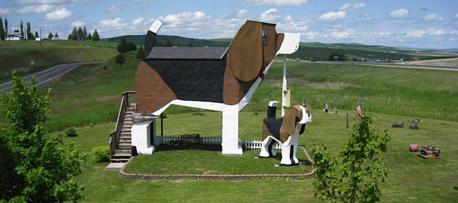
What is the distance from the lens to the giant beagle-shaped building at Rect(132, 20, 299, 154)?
81.8 ft

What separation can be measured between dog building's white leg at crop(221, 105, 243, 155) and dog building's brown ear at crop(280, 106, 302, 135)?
311 centimetres

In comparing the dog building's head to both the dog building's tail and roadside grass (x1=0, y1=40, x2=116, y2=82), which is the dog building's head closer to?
the dog building's tail

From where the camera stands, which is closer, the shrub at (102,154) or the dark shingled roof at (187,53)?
the shrub at (102,154)

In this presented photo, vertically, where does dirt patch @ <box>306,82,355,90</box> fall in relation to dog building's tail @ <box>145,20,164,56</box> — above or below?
below

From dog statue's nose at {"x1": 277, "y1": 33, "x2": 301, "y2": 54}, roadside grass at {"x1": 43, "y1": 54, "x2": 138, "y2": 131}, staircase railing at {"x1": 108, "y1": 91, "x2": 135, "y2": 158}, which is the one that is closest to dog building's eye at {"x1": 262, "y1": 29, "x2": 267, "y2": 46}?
dog statue's nose at {"x1": 277, "y1": 33, "x2": 301, "y2": 54}

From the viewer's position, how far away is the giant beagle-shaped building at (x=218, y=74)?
81.8ft

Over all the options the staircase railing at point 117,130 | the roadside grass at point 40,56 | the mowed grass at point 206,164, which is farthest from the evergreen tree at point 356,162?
the roadside grass at point 40,56

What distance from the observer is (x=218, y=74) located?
2538cm

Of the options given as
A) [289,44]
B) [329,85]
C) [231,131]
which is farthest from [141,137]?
[329,85]

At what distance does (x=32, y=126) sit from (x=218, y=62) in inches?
570

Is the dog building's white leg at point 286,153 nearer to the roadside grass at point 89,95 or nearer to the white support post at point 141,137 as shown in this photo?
the white support post at point 141,137

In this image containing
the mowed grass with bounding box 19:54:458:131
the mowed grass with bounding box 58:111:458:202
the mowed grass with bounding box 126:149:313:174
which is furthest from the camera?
the mowed grass with bounding box 19:54:458:131

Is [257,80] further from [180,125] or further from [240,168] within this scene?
[180,125]

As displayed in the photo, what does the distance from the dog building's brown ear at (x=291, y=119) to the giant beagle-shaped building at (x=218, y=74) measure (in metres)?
3.13
